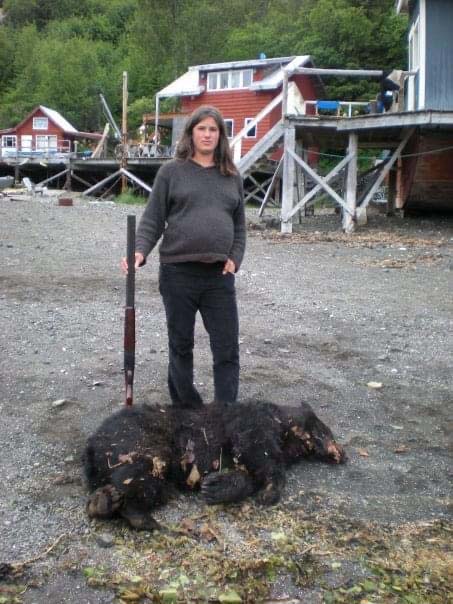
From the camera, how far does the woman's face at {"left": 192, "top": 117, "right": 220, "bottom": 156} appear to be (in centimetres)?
398

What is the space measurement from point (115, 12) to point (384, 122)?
3598 inches

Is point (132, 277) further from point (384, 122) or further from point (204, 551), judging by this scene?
point (384, 122)

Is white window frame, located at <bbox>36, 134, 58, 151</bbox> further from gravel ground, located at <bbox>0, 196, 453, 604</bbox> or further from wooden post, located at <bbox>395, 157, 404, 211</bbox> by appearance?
gravel ground, located at <bbox>0, 196, 453, 604</bbox>

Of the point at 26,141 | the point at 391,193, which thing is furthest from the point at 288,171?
the point at 26,141

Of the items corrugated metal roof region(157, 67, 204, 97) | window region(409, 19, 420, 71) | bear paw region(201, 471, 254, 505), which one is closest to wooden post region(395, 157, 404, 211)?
window region(409, 19, 420, 71)

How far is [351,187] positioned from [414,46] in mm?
3910

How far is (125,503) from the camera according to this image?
327 cm

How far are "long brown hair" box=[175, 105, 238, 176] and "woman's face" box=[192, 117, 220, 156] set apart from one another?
0.11ft

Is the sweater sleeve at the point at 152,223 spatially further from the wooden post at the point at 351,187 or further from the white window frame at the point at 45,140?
the white window frame at the point at 45,140

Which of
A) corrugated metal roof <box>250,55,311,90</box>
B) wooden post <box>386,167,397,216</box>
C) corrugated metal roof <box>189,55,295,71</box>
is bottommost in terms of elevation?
wooden post <box>386,167,397,216</box>

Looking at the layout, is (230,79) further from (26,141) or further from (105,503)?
(105,503)

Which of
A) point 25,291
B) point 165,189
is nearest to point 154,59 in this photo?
point 25,291

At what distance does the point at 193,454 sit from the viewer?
3605 mm

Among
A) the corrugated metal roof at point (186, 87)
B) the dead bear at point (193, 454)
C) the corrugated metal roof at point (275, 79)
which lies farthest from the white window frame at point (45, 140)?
the dead bear at point (193, 454)
